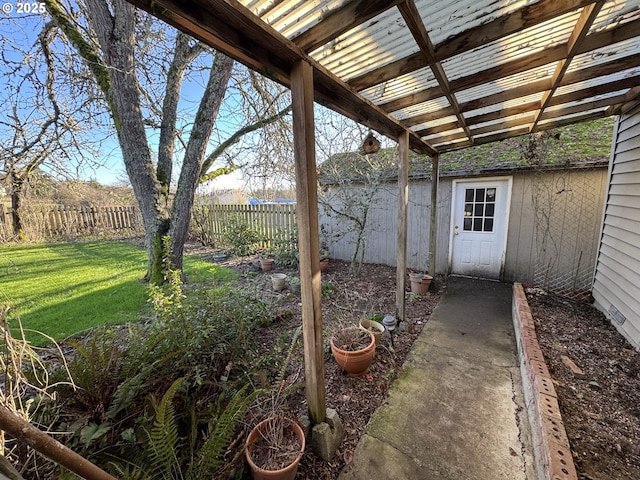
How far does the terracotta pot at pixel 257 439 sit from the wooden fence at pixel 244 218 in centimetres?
547

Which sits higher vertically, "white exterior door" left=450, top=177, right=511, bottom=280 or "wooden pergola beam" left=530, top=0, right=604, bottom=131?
"wooden pergola beam" left=530, top=0, right=604, bottom=131

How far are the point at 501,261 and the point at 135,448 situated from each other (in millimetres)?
5834

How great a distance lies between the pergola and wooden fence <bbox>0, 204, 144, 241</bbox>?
1156 centimetres

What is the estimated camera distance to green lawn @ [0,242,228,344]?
131 inches

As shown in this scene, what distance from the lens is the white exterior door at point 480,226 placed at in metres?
4.92

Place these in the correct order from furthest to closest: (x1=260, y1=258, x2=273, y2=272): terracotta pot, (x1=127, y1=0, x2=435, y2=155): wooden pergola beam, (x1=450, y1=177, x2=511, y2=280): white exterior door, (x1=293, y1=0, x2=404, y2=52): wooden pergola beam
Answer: (x1=260, y1=258, x2=273, y2=272): terracotta pot → (x1=450, y1=177, x2=511, y2=280): white exterior door → (x1=293, y1=0, x2=404, y2=52): wooden pergola beam → (x1=127, y1=0, x2=435, y2=155): wooden pergola beam

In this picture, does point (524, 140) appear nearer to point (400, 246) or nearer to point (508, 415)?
point (400, 246)

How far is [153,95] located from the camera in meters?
4.62

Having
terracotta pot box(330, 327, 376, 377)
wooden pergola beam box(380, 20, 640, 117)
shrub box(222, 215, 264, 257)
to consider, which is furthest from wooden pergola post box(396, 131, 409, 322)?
shrub box(222, 215, 264, 257)

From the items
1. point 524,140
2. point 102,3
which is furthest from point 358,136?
point 102,3

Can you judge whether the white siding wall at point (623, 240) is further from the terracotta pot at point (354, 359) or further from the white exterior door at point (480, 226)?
the terracotta pot at point (354, 359)

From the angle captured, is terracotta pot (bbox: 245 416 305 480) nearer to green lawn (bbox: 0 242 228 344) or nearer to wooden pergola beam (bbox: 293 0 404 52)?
green lawn (bbox: 0 242 228 344)

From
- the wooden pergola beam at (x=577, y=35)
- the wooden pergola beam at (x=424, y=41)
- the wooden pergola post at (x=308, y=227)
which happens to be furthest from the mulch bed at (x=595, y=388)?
the wooden pergola beam at (x=424, y=41)

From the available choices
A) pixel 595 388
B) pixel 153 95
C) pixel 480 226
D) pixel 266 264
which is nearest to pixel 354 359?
pixel 595 388
